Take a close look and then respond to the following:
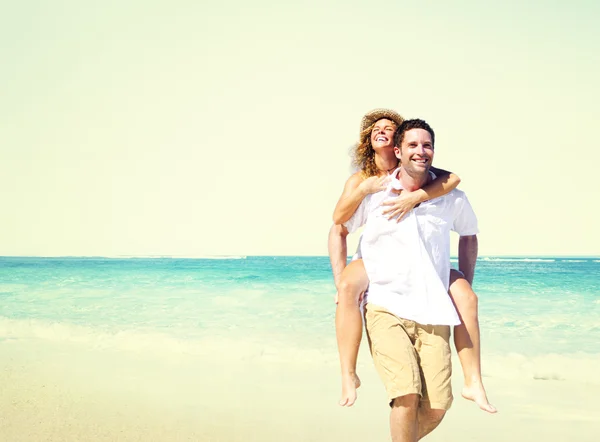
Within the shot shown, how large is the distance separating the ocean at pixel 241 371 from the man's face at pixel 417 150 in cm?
333

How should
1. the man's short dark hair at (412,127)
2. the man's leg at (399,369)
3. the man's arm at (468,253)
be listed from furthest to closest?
1. the man's arm at (468,253)
2. the man's short dark hair at (412,127)
3. the man's leg at (399,369)

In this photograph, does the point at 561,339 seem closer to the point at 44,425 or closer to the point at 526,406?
the point at 526,406

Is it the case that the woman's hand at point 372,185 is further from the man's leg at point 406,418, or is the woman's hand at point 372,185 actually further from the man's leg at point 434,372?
the man's leg at point 406,418

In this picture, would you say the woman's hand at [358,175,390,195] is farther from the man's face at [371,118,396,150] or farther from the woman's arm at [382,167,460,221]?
the man's face at [371,118,396,150]

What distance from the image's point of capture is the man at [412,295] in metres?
3.38

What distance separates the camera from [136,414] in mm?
6715

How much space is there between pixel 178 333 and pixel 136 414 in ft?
21.2

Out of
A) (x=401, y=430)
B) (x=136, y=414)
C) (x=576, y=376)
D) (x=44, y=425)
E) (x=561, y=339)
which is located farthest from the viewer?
(x=561, y=339)

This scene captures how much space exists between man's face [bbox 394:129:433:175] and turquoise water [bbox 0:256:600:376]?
23.8ft

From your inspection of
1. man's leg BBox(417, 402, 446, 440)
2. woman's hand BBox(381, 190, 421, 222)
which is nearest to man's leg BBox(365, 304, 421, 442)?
man's leg BBox(417, 402, 446, 440)

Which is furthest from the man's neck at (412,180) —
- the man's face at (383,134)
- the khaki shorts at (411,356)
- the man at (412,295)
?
the khaki shorts at (411,356)

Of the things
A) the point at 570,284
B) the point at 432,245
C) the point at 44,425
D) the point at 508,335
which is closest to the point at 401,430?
the point at 432,245

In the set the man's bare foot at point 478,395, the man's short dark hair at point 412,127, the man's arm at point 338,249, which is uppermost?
the man's short dark hair at point 412,127

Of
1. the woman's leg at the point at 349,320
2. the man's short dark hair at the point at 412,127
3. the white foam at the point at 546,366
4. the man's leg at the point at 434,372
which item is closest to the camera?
the man's leg at the point at 434,372
